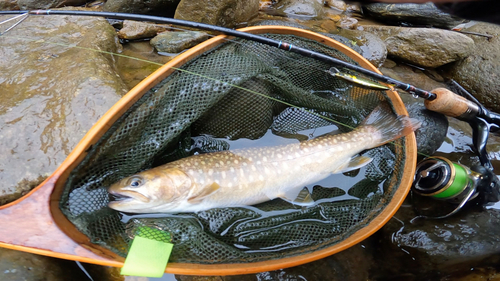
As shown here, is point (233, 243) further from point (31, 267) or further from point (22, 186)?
point (22, 186)

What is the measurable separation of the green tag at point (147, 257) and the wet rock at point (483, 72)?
4.14 meters

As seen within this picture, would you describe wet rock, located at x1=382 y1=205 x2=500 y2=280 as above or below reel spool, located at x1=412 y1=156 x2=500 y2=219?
below

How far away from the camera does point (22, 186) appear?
1.94m

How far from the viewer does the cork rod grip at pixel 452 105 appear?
2188 millimetres

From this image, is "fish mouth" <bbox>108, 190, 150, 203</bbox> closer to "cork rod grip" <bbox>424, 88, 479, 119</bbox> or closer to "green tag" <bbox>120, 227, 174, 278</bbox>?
"green tag" <bbox>120, 227, 174, 278</bbox>

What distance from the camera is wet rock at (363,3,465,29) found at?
450cm

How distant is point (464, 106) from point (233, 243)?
2065 mm

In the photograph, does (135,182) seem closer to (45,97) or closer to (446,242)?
(45,97)

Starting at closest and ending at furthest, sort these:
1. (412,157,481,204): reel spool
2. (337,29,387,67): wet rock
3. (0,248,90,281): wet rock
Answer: (0,248,90,281): wet rock
(412,157,481,204): reel spool
(337,29,387,67): wet rock

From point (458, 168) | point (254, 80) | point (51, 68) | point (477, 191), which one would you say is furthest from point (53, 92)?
point (477, 191)

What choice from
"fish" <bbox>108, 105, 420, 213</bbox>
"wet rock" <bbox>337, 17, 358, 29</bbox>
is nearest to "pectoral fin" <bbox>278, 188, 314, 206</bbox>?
"fish" <bbox>108, 105, 420, 213</bbox>

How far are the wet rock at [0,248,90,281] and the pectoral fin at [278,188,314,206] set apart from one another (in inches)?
62.5

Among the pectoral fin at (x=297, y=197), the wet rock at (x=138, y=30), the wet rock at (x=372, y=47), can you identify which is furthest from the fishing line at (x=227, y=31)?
the wet rock at (x=372, y=47)

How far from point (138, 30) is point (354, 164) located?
2747 mm
